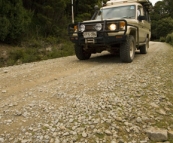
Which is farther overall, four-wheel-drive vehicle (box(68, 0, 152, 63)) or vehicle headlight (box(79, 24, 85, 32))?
vehicle headlight (box(79, 24, 85, 32))

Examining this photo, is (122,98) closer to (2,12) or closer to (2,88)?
(2,88)

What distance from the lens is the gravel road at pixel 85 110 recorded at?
6.06 ft

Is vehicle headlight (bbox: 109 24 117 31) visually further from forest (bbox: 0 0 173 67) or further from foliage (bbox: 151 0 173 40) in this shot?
foliage (bbox: 151 0 173 40)

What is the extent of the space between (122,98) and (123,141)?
101cm

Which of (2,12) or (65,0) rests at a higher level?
(65,0)

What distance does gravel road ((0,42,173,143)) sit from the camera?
72.7 inches

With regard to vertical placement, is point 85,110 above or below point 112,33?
below

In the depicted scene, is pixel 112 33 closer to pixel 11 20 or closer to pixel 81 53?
pixel 81 53

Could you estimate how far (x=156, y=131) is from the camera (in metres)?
1.86

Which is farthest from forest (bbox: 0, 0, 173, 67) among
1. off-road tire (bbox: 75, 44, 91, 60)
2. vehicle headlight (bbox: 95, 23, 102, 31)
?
vehicle headlight (bbox: 95, 23, 102, 31)

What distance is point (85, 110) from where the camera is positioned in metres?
2.34

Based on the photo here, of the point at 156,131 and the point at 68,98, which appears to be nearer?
the point at 156,131

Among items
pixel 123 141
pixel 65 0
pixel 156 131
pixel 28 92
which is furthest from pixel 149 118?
pixel 65 0

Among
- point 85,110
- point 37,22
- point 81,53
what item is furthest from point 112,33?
point 37,22
